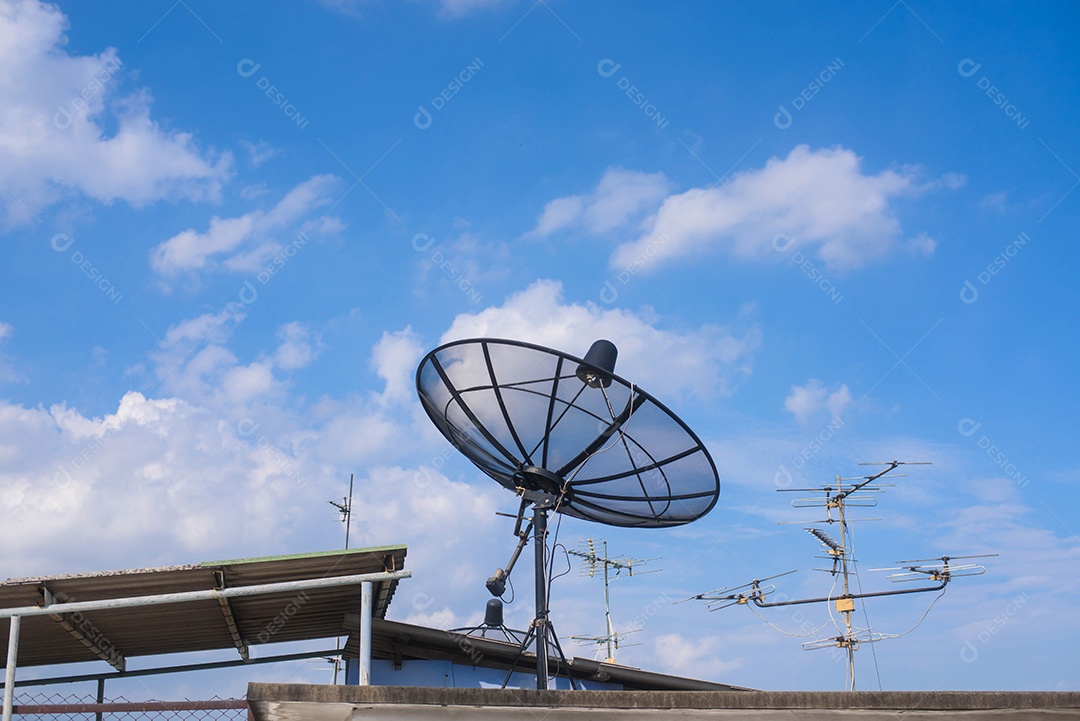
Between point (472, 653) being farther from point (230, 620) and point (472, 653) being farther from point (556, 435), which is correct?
point (556, 435)

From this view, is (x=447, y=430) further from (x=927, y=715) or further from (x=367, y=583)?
(x=927, y=715)

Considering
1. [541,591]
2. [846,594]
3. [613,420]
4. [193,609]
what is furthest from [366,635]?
[846,594]

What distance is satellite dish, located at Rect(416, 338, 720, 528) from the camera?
7.50 metres

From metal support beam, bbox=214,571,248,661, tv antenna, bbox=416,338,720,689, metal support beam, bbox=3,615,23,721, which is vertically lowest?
metal support beam, bbox=3,615,23,721

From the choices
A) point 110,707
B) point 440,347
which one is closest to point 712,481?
point 440,347

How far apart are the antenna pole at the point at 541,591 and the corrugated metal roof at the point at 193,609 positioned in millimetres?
1038

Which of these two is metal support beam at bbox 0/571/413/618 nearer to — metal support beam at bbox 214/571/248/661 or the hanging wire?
metal support beam at bbox 214/571/248/661

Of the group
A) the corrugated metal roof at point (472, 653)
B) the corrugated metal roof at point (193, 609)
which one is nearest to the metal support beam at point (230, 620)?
the corrugated metal roof at point (193, 609)

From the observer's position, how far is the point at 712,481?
28.0 ft

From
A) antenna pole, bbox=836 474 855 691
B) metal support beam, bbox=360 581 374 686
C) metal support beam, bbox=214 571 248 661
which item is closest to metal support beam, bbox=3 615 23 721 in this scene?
metal support beam, bbox=214 571 248 661

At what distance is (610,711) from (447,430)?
3.48 meters

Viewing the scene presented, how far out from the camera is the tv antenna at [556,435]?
24.3 ft

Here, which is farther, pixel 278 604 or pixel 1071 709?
pixel 278 604

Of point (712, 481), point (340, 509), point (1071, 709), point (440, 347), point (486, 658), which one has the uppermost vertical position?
point (340, 509)
